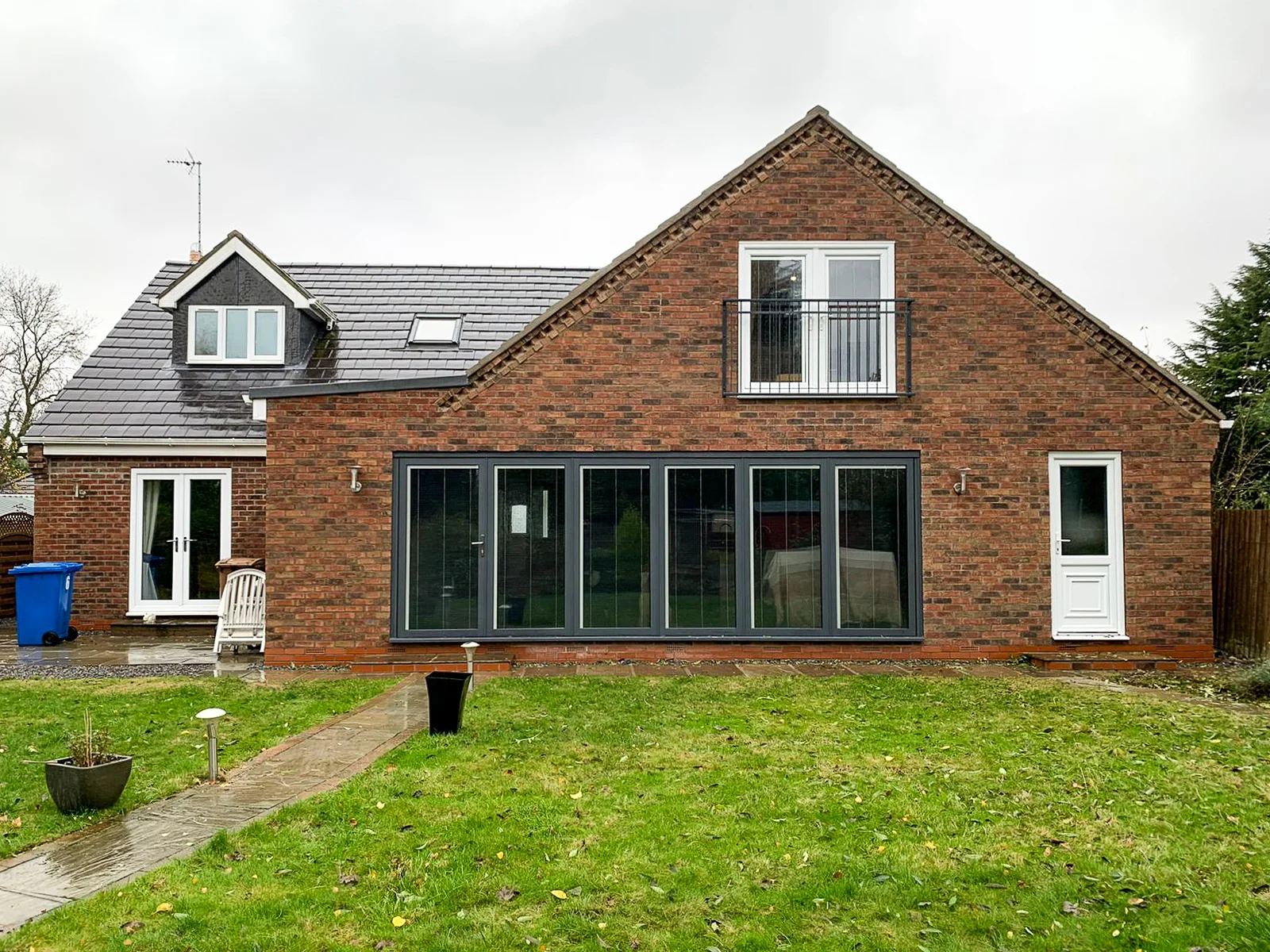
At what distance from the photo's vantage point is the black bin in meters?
7.77

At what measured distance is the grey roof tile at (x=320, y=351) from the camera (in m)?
15.2

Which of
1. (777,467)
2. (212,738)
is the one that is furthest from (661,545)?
(212,738)

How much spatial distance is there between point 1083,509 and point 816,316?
4.23 metres

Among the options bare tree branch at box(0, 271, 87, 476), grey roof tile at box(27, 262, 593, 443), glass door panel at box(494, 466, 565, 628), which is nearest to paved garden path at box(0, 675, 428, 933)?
glass door panel at box(494, 466, 565, 628)

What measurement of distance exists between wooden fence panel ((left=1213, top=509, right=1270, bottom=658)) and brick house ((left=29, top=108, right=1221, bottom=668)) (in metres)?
0.68

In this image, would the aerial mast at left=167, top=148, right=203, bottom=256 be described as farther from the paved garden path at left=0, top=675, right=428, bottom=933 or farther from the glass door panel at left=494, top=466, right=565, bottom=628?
the paved garden path at left=0, top=675, right=428, bottom=933

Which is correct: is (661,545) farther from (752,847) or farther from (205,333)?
(205,333)

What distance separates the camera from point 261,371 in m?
16.8

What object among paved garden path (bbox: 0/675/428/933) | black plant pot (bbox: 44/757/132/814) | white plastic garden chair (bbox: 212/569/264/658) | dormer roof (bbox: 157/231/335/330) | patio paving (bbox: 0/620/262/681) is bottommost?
patio paving (bbox: 0/620/262/681)

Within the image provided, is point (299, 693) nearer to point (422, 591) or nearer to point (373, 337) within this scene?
point (422, 591)

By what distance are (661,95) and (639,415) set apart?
31.6 ft

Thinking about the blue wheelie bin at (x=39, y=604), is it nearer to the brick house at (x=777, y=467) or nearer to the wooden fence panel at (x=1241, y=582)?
the brick house at (x=777, y=467)

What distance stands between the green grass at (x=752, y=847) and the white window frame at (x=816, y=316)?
4.96 m

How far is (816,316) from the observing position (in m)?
12.0
